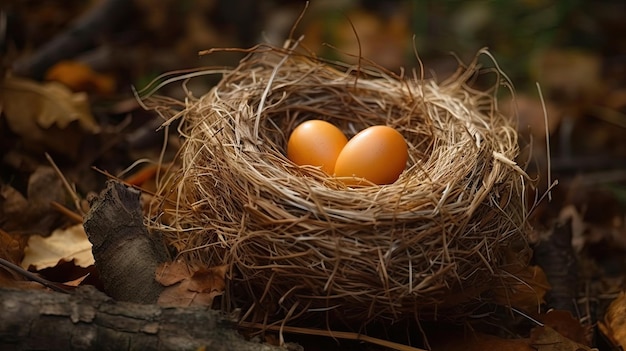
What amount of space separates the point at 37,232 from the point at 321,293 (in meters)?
0.88

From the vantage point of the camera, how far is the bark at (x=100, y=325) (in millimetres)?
1423

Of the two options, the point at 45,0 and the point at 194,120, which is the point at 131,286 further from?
the point at 45,0

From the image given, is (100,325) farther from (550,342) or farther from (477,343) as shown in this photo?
(550,342)

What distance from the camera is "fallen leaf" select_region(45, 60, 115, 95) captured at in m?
2.95

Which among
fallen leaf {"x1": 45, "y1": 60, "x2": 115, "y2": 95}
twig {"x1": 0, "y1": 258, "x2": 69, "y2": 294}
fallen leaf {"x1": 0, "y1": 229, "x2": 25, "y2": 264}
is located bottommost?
twig {"x1": 0, "y1": 258, "x2": 69, "y2": 294}

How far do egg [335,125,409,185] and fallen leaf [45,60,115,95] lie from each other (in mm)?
1394

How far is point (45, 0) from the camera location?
388 cm

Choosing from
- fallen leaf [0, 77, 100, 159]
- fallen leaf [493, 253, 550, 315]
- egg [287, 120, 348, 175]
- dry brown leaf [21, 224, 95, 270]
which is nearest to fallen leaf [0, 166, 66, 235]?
dry brown leaf [21, 224, 95, 270]

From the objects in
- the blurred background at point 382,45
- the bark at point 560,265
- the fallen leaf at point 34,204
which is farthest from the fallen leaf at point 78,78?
the bark at point 560,265

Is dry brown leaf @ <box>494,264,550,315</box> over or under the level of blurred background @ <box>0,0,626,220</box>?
under

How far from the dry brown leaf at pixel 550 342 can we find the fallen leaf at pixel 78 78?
185cm

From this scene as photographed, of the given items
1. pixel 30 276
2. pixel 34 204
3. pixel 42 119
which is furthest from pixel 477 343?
pixel 42 119

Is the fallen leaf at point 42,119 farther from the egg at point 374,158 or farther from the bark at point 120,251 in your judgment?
the egg at point 374,158

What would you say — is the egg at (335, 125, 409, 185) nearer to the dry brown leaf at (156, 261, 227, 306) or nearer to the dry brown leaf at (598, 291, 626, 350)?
A: the dry brown leaf at (156, 261, 227, 306)
